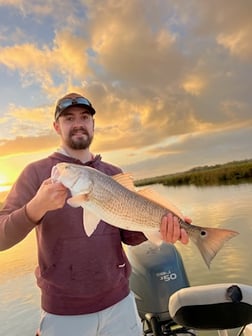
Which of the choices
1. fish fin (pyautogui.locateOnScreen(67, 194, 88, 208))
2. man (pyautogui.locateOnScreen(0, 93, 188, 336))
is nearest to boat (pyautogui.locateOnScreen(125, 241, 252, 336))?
man (pyautogui.locateOnScreen(0, 93, 188, 336))

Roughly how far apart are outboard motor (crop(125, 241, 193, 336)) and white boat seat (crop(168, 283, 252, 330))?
107cm

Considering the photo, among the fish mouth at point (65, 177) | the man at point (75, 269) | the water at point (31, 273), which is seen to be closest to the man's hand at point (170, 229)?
the man at point (75, 269)

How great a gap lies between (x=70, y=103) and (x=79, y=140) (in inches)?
13.3

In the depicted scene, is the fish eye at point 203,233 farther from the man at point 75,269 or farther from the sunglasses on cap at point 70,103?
the sunglasses on cap at point 70,103

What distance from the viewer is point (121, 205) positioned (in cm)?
273

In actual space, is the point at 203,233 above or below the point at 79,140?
below

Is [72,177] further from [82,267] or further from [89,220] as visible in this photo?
[82,267]

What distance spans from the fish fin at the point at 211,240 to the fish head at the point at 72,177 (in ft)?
3.07

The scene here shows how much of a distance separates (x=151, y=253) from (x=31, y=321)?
14.1ft

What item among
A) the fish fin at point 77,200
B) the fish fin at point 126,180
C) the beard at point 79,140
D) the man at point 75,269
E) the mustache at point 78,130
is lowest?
the man at point 75,269

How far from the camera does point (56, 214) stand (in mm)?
3045

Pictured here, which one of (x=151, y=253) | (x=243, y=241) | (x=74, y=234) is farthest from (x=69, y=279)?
(x=243, y=241)

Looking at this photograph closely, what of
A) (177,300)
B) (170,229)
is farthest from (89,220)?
(177,300)

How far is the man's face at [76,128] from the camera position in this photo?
335 centimetres
